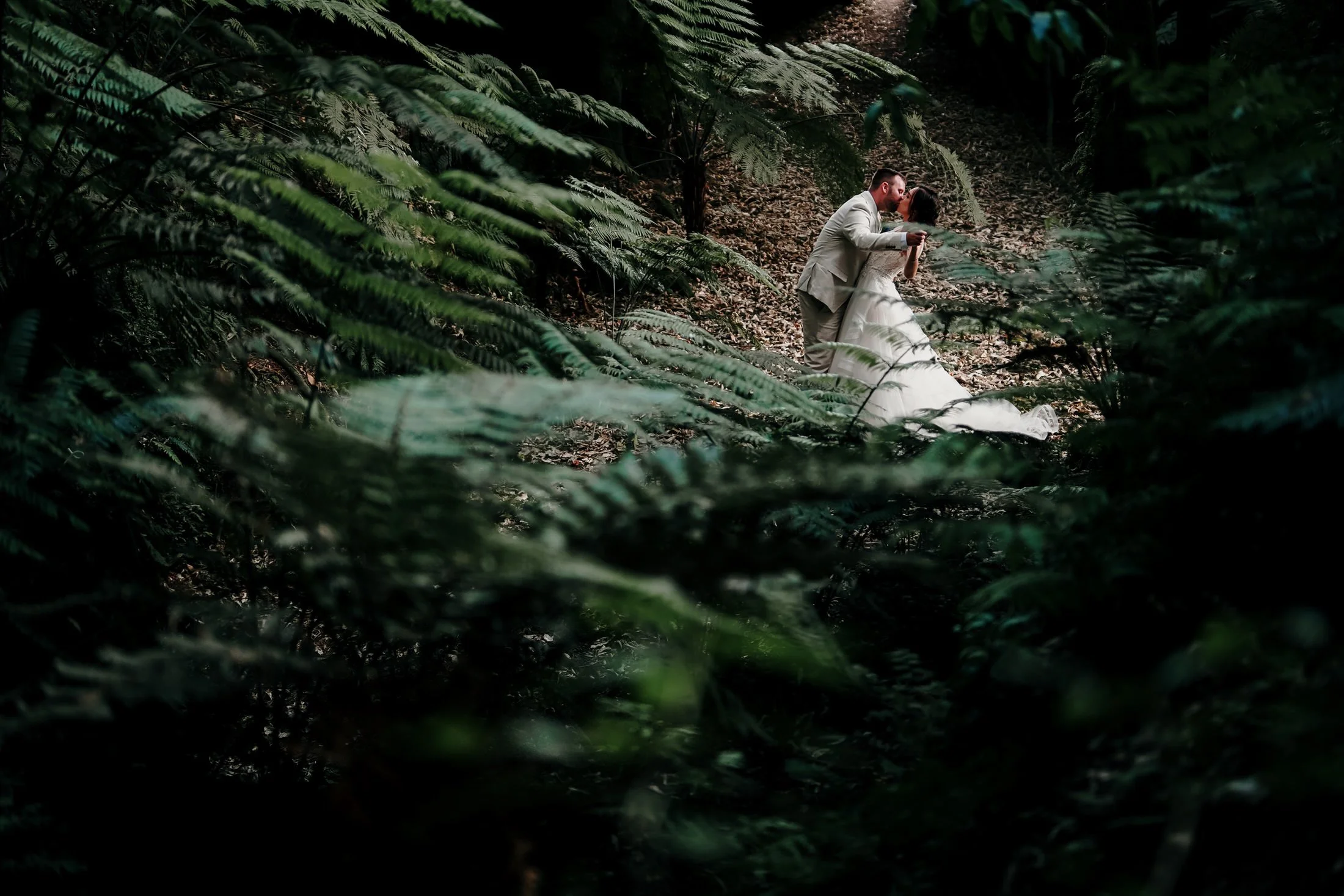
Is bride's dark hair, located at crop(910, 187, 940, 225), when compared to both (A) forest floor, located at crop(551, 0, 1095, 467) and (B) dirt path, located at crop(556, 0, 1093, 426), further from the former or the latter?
(B) dirt path, located at crop(556, 0, 1093, 426)

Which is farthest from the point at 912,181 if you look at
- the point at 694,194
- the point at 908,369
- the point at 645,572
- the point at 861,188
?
the point at 645,572

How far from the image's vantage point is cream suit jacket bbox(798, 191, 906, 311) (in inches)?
183

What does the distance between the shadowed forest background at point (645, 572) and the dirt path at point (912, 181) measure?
311 centimetres

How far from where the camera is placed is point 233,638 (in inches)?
48.5

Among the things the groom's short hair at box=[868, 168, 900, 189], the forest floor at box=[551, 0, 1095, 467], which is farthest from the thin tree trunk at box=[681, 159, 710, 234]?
the groom's short hair at box=[868, 168, 900, 189]

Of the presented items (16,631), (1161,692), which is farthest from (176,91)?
(1161,692)

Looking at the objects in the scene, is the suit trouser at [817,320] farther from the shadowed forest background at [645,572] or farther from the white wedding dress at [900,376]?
the shadowed forest background at [645,572]

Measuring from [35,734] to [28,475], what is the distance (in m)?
0.41

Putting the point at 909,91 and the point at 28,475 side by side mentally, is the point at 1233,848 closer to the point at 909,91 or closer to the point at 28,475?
the point at 909,91

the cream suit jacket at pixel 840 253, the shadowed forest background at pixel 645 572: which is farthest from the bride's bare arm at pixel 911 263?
the shadowed forest background at pixel 645 572

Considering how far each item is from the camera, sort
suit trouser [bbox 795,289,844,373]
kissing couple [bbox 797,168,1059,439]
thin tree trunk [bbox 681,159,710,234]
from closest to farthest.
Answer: kissing couple [bbox 797,168,1059,439]
suit trouser [bbox 795,289,844,373]
thin tree trunk [bbox 681,159,710,234]

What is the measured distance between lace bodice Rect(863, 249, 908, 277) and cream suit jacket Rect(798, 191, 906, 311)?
0.04 meters

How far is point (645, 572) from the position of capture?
3.32ft

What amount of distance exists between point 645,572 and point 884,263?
3.96m
